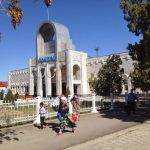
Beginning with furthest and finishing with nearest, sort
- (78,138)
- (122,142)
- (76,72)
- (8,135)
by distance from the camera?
(76,72), (8,135), (78,138), (122,142)

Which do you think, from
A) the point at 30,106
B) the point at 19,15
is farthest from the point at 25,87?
the point at 19,15

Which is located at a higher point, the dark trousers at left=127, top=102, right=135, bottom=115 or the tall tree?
the tall tree

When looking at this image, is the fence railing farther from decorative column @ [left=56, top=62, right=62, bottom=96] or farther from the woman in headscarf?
decorative column @ [left=56, top=62, right=62, bottom=96]

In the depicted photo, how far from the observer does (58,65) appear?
167 ft

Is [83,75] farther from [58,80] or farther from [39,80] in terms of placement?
[39,80]

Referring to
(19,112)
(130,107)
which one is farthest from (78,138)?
(130,107)

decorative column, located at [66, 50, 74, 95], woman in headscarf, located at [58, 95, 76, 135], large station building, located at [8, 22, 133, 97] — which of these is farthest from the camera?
large station building, located at [8, 22, 133, 97]

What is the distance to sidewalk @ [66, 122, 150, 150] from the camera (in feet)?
29.1

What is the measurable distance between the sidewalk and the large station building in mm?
35974

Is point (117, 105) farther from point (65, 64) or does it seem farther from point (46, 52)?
point (46, 52)

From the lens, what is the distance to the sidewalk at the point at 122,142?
8859 millimetres

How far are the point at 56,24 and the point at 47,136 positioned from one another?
41.9m

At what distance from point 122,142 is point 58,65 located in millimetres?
41585

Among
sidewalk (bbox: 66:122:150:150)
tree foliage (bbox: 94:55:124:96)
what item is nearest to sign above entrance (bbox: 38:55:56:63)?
tree foliage (bbox: 94:55:124:96)
